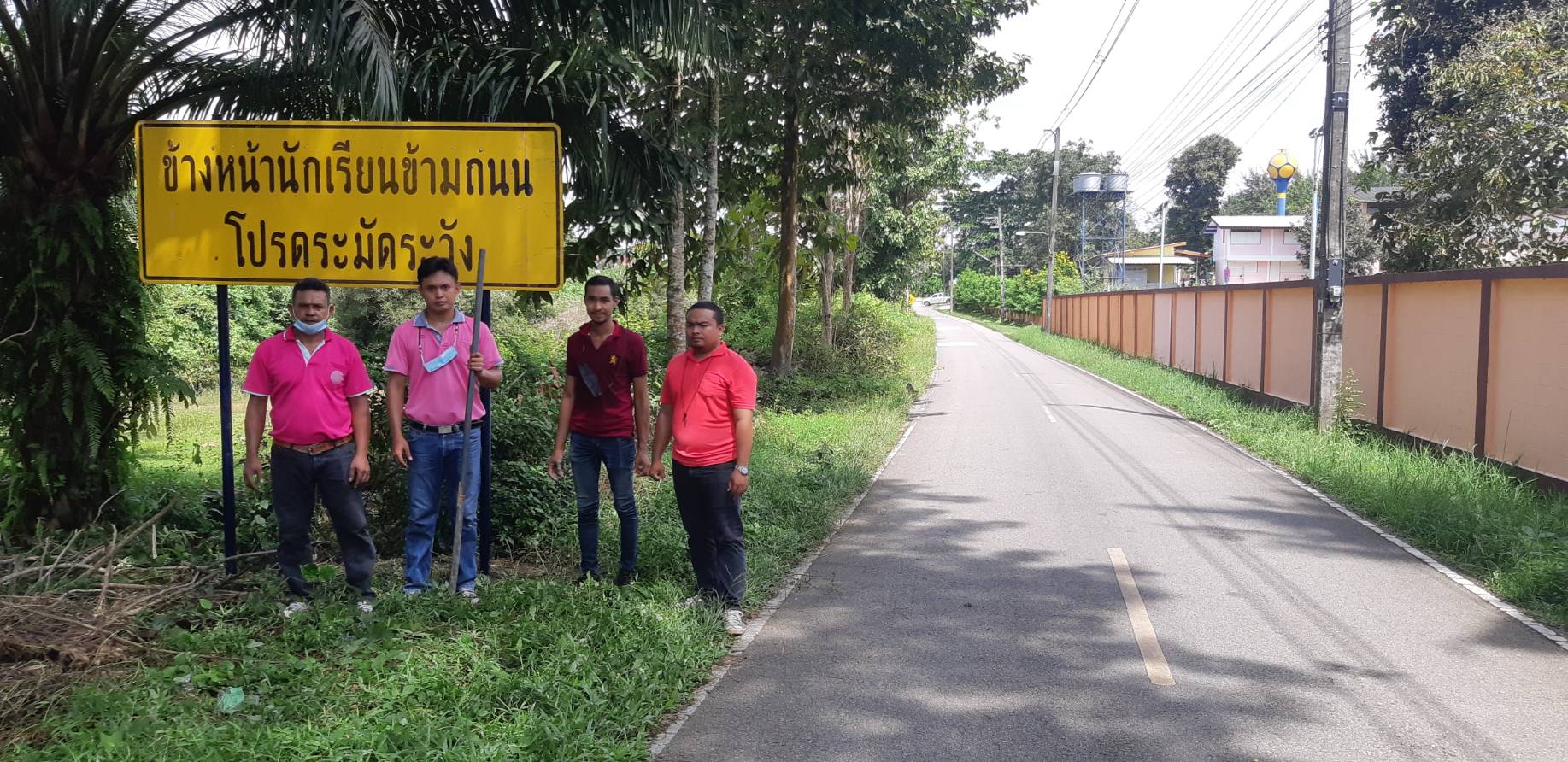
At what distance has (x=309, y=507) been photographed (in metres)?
5.62

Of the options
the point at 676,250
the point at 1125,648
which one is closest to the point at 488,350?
the point at 1125,648

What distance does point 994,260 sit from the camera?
9406 centimetres

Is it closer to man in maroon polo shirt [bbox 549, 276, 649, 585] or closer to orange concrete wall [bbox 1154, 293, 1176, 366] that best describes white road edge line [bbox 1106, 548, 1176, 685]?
man in maroon polo shirt [bbox 549, 276, 649, 585]

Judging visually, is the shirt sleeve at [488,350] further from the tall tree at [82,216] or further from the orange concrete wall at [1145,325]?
the orange concrete wall at [1145,325]

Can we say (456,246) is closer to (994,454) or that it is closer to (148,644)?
(148,644)

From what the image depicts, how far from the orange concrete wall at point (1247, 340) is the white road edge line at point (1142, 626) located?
13.0 meters

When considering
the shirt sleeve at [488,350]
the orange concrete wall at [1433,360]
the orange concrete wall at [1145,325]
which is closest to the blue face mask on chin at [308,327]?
the shirt sleeve at [488,350]

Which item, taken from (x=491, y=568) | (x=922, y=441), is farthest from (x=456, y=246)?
(x=922, y=441)

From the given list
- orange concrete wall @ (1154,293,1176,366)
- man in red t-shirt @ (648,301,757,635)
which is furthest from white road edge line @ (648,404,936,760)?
orange concrete wall @ (1154,293,1176,366)

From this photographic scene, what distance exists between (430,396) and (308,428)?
0.61m

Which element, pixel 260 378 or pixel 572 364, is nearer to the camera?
pixel 260 378

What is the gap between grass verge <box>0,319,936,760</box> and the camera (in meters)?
3.90

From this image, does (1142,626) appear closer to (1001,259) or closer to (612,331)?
(612,331)

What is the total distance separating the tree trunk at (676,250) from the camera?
1221 cm
